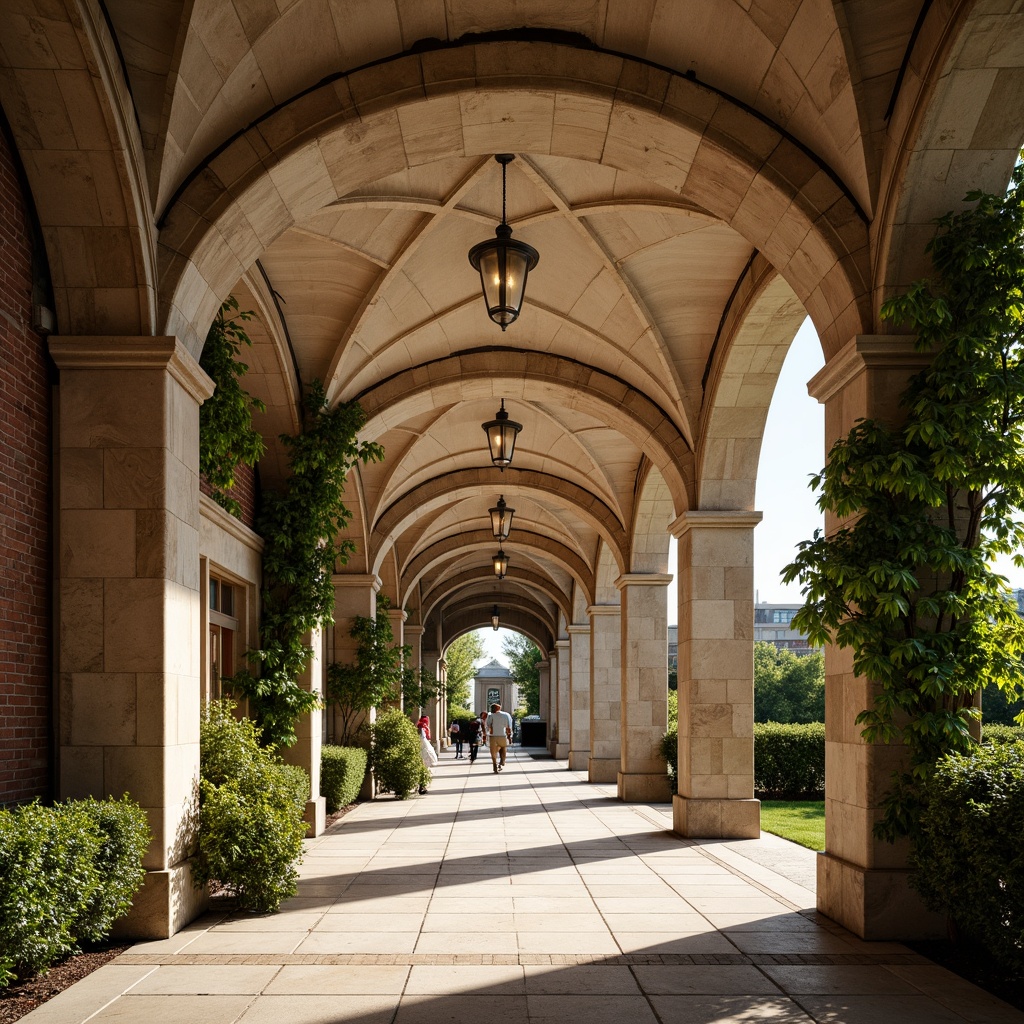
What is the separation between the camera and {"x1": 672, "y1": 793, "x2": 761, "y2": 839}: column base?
1026 cm

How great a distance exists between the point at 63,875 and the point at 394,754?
1024 centimetres

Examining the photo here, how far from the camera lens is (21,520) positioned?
5449 mm

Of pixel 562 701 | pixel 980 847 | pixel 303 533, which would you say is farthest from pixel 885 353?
pixel 562 701

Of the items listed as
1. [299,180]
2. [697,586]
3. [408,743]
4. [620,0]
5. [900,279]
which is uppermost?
[620,0]

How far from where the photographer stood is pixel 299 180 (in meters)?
6.46

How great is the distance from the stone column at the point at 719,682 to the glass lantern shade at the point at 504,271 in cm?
440

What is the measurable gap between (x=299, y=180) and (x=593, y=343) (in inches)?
198

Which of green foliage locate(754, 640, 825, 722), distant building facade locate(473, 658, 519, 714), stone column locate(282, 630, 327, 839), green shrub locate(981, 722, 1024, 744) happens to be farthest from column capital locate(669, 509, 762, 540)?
distant building facade locate(473, 658, 519, 714)

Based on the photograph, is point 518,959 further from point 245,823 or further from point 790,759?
point 790,759

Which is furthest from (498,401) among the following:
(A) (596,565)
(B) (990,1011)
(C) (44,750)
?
(B) (990,1011)

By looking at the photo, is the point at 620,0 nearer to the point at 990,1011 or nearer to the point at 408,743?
the point at 990,1011

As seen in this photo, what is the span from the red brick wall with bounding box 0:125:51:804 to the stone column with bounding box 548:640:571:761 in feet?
74.2

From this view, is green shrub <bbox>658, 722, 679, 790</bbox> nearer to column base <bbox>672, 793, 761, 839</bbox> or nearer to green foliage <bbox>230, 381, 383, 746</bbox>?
column base <bbox>672, 793, 761, 839</bbox>

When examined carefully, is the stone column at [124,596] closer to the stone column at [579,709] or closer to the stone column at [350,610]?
the stone column at [350,610]
